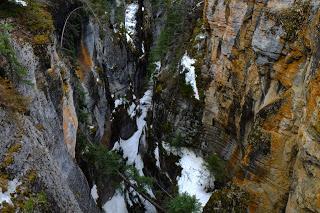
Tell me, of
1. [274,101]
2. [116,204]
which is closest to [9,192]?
[274,101]

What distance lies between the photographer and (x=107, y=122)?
2738 cm

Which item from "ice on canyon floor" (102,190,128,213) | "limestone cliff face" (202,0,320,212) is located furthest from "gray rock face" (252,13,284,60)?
"ice on canyon floor" (102,190,128,213)

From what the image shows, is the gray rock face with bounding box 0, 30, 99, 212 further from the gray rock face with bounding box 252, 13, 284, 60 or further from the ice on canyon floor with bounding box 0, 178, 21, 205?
the gray rock face with bounding box 252, 13, 284, 60

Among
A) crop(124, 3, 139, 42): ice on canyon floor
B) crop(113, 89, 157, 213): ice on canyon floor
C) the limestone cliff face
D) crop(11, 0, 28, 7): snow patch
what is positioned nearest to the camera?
the limestone cliff face

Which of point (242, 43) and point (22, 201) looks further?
point (242, 43)

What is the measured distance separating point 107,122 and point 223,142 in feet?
29.4

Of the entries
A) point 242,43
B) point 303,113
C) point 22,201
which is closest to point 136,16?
point 242,43

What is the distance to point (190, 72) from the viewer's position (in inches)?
993

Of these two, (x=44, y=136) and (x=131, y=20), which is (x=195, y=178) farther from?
(x=131, y=20)

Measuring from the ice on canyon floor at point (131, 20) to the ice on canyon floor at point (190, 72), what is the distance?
9764 mm

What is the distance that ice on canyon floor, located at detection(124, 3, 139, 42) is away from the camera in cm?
3462

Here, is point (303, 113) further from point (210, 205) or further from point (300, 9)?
point (210, 205)

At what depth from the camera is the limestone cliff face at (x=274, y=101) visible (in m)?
14.1

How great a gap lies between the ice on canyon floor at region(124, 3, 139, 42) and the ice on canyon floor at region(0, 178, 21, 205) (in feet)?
87.4
